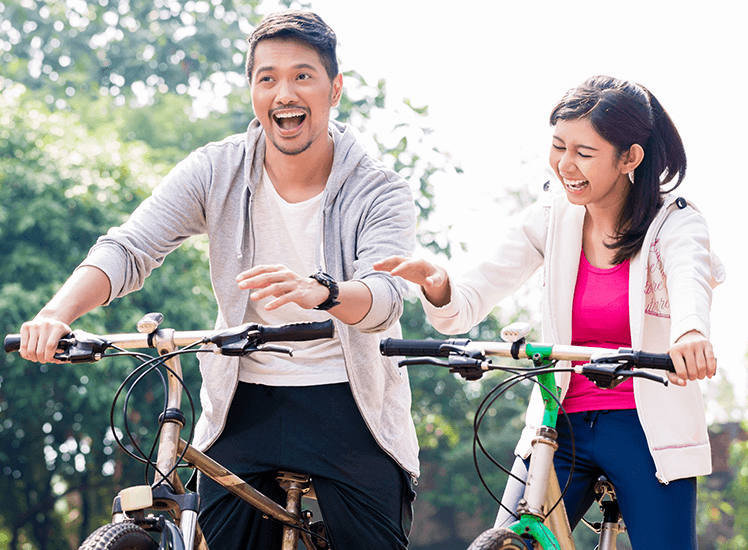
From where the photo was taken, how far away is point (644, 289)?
8.23ft

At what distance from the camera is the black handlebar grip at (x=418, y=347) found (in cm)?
200

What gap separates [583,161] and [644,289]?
394mm

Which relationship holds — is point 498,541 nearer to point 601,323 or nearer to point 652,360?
point 652,360

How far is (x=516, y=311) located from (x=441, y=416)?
1575 millimetres

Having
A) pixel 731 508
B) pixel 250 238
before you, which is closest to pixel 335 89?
pixel 250 238

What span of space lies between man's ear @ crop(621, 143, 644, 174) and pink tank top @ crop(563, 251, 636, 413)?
269mm

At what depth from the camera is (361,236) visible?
2.56m

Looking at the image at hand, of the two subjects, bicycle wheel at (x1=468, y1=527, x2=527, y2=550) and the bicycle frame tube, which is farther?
the bicycle frame tube

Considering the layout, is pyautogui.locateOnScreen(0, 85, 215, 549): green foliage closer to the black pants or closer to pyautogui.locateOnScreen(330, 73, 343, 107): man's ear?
the black pants

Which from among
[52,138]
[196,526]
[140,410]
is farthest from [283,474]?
[52,138]

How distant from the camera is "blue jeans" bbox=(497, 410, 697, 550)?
245 cm

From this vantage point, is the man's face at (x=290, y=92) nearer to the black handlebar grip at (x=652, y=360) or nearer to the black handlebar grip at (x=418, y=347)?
the black handlebar grip at (x=418, y=347)

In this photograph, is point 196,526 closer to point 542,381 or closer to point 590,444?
point 542,381

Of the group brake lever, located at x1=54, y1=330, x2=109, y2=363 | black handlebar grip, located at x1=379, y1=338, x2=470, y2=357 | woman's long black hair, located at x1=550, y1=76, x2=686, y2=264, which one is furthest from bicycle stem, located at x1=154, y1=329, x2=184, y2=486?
woman's long black hair, located at x1=550, y1=76, x2=686, y2=264
